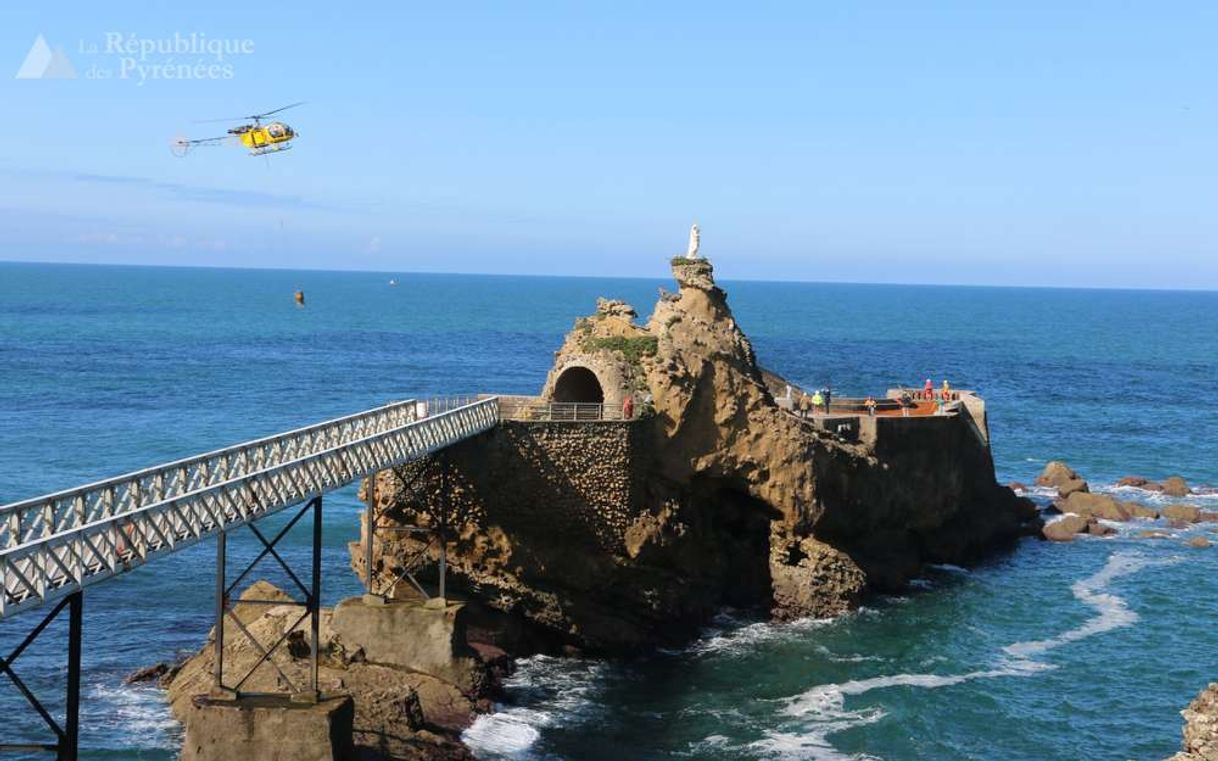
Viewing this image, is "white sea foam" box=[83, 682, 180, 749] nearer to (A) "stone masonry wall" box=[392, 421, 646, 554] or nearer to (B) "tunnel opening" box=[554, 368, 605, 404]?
(A) "stone masonry wall" box=[392, 421, 646, 554]

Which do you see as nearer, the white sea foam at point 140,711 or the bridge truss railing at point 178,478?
the bridge truss railing at point 178,478

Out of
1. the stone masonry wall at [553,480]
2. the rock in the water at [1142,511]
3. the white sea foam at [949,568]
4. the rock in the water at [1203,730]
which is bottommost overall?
the white sea foam at [949,568]

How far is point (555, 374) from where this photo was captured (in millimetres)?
49188

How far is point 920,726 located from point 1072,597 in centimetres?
1572

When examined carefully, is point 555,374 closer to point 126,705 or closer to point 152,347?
point 126,705

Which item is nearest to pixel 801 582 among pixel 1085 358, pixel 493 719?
pixel 493 719

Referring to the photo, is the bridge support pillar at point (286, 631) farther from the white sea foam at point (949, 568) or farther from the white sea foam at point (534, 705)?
the white sea foam at point (949, 568)

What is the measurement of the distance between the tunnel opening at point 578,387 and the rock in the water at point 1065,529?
863 inches

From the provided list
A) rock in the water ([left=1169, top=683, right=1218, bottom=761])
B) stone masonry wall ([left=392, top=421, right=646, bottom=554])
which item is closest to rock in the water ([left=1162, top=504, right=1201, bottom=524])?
stone masonry wall ([left=392, top=421, right=646, bottom=554])

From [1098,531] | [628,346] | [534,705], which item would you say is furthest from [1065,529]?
[534,705]

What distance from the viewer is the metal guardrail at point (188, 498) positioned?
2364 cm

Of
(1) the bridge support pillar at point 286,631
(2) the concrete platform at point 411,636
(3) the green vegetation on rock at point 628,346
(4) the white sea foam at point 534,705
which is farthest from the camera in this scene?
(3) the green vegetation on rock at point 628,346

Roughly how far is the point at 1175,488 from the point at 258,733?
52584 millimetres

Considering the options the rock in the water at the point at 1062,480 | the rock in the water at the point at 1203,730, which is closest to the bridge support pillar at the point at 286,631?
the rock in the water at the point at 1203,730
